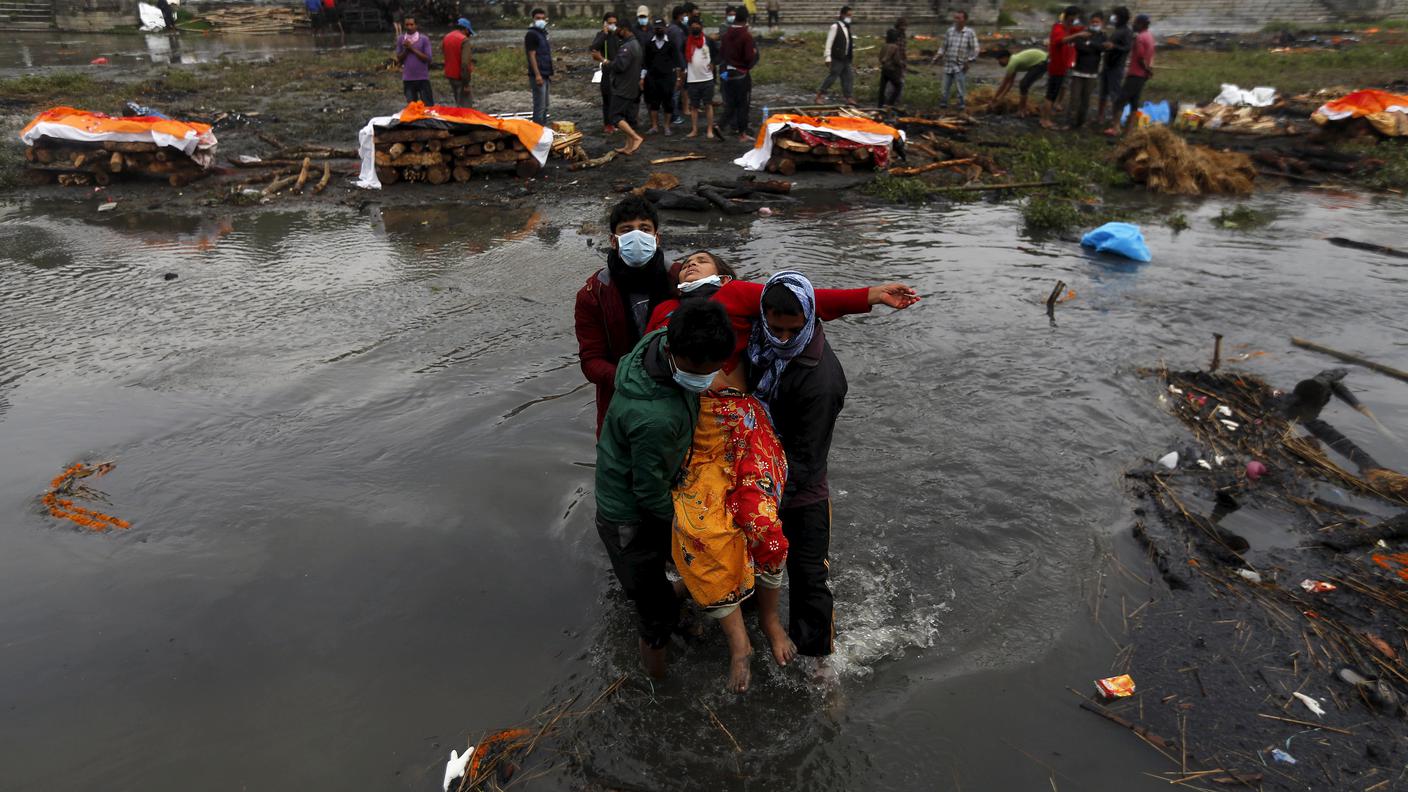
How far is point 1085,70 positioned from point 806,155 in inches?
256

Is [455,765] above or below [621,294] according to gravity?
below

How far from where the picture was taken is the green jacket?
2809 millimetres

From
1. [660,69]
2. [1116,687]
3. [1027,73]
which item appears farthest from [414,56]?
[1116,687]

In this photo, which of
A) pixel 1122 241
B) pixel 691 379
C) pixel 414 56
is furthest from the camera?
pixel 414 56

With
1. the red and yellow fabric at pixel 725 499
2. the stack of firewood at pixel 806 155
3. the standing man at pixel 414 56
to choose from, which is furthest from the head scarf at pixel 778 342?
the standing man at pixel 414 56

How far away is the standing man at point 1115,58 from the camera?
14578 millimetres

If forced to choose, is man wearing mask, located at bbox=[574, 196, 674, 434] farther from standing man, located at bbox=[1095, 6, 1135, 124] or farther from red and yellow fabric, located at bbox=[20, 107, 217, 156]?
standing man, located at bbox=[1095, 6, 1135, 124]

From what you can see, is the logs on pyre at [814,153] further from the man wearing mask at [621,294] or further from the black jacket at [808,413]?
the black jacket at [808,413]

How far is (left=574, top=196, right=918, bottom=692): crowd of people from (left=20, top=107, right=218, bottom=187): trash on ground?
459 inches

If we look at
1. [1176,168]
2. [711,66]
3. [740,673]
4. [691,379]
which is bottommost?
[740,673]

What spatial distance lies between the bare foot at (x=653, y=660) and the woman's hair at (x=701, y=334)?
1.42 meters

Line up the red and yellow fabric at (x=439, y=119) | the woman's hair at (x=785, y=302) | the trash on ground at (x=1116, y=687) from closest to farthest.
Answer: the woman's hair at (x=785, y=302) < the trash on ground at (x=1116, y=687) < the red and yellow fabric at (x=439, y=119)

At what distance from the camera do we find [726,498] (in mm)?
2979

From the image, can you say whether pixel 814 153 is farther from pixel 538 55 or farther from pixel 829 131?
pixel 538 55
